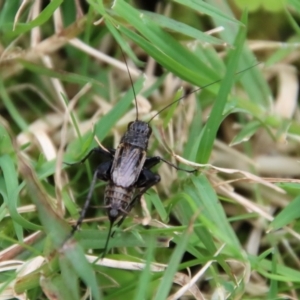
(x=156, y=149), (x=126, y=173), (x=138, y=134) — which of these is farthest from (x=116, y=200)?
(x=156, y=149)

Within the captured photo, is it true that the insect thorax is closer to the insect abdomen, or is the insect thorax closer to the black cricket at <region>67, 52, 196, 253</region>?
the black cricket at <region>67, 52, 196, 253</region>

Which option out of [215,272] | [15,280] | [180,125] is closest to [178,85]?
[180,125]

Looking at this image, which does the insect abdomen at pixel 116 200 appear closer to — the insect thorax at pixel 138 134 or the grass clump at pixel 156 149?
the grass clump at pixel 156 149

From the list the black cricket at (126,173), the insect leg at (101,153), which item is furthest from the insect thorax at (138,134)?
the insect leg at (101,153)

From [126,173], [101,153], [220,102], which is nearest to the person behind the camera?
[220,102]

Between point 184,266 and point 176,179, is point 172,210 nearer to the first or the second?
point 176,179

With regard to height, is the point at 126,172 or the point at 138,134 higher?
the point at 138,134

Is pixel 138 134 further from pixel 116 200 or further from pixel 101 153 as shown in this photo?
pixel 116 200

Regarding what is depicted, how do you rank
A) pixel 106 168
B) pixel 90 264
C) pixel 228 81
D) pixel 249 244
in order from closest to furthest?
pixel 90 264, pixel 228 81, pixel 106 168, pixel 249 244

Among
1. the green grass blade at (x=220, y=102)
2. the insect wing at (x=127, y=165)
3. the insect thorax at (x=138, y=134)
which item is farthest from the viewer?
the insect thorax at (x=138, y=134)
